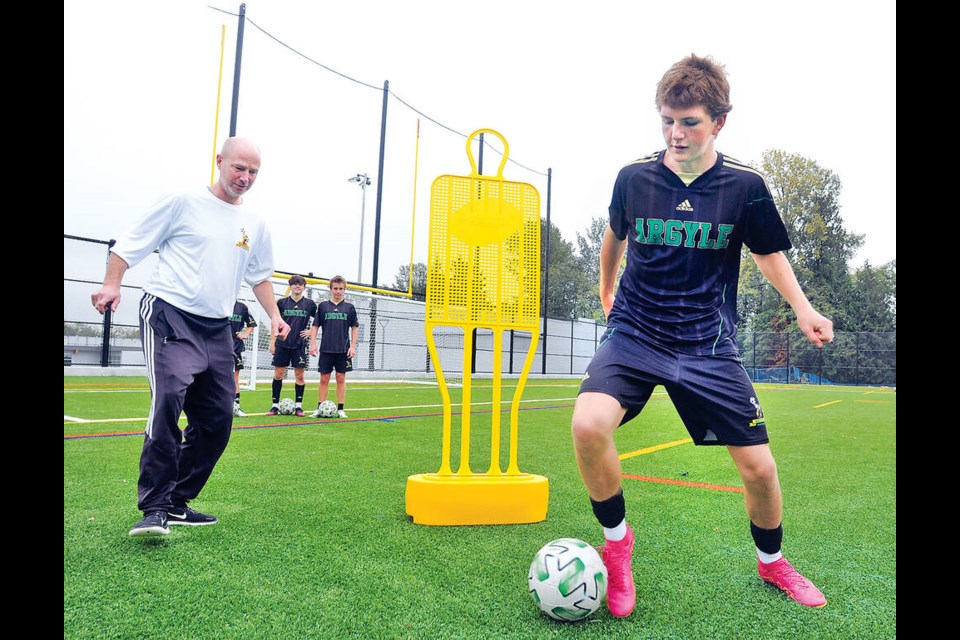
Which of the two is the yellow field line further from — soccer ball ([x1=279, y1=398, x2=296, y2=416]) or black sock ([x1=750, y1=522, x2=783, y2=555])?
soccer ball ([x1=279, y1=398, x2=296, y2=416])

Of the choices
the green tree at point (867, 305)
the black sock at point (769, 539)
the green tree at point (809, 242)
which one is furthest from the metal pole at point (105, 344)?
the green tree at point (867, 305)

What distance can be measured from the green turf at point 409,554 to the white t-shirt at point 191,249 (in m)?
1.13

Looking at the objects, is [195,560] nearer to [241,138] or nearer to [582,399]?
[582,399]

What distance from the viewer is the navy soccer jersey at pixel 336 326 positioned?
8133mm

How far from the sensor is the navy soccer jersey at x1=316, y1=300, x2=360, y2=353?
8133 mm

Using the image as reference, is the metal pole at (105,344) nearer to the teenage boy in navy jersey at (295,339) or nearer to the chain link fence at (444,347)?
the chain link fence at (444,347)

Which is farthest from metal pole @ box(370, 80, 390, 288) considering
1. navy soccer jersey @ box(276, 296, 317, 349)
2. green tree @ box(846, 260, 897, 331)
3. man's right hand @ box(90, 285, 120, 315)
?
green tree @ box(846, 260, 897, 331)

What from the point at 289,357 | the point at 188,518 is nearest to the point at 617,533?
the point at 188,518

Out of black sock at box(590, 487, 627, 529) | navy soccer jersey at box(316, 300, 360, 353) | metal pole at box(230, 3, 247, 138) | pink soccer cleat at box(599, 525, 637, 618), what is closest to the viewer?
pink soccer cleat at box(599, 525, 637, 618)

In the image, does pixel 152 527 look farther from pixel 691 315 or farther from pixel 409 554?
pixel 691 315

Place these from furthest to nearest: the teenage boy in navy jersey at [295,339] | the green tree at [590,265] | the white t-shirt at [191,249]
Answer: the green tree at [590,265] < the teenage boy in navy jersey at [295,339] < the white t-shirt at [191,249]

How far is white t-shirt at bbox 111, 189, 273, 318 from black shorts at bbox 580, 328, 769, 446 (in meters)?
1.90

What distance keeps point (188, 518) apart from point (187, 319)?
3.26 feet

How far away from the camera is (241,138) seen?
3061 millimetres
